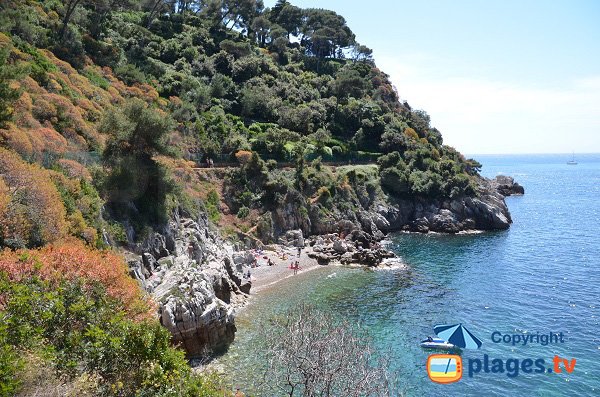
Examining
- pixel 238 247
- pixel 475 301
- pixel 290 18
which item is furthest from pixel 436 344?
pixel 290 18

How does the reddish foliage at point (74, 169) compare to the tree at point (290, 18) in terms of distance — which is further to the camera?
the tree at point (290, 18)

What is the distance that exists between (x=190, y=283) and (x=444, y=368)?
18.1 m

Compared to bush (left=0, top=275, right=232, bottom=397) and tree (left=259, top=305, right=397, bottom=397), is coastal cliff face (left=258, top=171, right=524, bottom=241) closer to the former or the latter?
tree (left=259, top=305, right=397, bottom=397)

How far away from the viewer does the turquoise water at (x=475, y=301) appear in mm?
25328

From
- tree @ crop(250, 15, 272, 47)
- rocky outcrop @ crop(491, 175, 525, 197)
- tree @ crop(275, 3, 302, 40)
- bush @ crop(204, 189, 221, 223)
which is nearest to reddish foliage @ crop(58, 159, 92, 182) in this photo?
bush @ crop(204, 189, 221, 223)

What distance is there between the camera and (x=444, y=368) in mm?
27297

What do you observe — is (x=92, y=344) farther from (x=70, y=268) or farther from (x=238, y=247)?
(x=238, y=247)

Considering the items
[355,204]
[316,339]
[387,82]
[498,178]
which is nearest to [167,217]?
[316,339]

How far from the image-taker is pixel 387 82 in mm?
107750

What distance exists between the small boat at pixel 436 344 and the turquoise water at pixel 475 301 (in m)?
0.76

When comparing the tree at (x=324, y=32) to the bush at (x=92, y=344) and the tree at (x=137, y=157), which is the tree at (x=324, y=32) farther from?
the bush at (x=92, y=344)

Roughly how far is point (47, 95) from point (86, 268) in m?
26.9

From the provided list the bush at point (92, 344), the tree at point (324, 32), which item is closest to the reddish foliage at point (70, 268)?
the bush at point (92, 344)

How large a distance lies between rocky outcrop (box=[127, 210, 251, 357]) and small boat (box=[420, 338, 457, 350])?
13.7 metres
